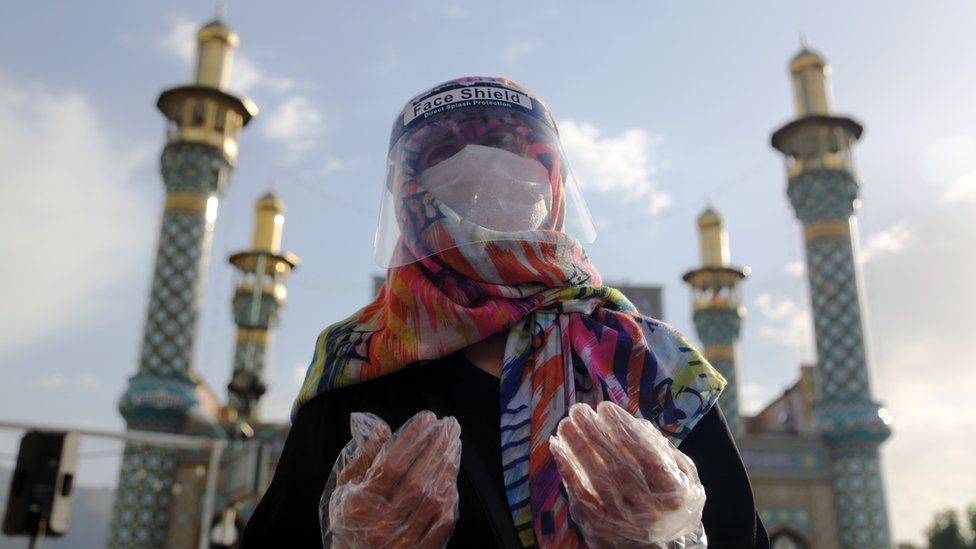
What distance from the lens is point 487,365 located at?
3.62ft

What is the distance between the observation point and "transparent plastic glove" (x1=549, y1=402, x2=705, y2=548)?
78cm

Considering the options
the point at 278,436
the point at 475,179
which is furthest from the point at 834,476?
the point at 475,179

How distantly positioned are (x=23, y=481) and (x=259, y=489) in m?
2.17

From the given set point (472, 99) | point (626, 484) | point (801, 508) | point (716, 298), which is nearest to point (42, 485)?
point (472, 99)

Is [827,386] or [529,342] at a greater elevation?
[827,386]

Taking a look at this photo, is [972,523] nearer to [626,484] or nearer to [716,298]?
[716,298]

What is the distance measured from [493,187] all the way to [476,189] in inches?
1.0

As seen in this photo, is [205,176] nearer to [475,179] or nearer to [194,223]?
[194,223]

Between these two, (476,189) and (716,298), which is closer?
(476,189)

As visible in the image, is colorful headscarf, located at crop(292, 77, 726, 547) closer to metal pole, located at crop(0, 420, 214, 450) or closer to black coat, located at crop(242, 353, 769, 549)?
black coat, located at crop(242, 353, 769, 549)

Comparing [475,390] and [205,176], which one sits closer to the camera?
[475,390]

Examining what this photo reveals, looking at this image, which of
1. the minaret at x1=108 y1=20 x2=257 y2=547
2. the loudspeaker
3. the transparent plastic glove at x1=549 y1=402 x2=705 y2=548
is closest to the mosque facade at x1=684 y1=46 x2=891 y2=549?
the minaret at x1=108 y1=20 x2=257 y2=547

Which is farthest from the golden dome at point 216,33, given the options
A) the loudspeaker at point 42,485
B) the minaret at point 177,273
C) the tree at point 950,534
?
the tree at point 950,534

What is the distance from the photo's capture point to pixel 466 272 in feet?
3.66
